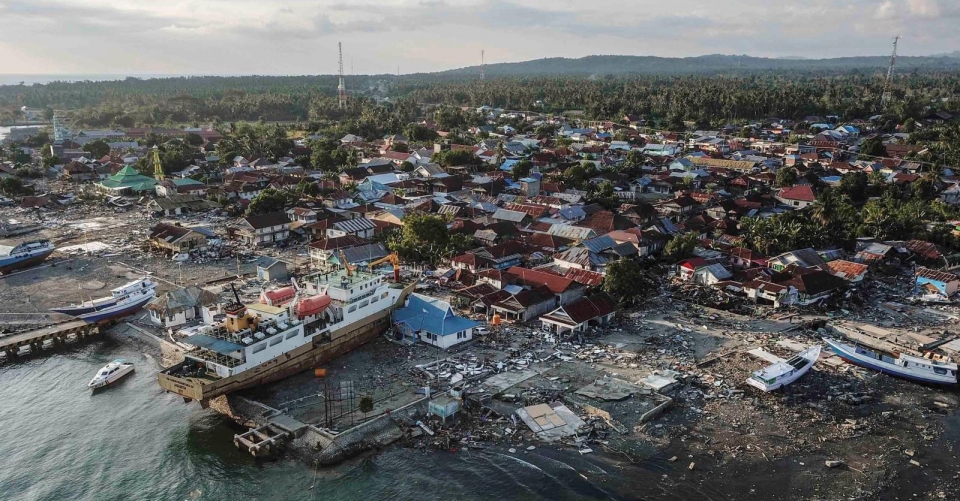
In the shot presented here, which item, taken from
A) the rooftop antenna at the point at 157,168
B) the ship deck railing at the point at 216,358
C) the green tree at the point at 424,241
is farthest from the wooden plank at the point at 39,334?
the rooftop antenna at the point at 157,168

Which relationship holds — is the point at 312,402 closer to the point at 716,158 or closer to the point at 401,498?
the point at 401,498

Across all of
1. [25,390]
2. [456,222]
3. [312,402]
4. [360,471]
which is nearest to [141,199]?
[456,222]

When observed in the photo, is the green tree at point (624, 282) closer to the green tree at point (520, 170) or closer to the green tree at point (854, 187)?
the green tree at point (520, 170)

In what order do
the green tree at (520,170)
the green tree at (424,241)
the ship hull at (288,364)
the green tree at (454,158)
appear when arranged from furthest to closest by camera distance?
1. the green tree at (454,158)
2. the green tree at (520,170)
3. the green tree at (424,241)
4. the ship hull at (288,364)

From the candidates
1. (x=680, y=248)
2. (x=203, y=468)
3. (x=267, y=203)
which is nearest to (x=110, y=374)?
(x=203, y=468)

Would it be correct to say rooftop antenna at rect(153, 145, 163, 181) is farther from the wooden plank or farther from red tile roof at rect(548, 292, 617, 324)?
red tile roof at rect(548, 292, 617, 324)

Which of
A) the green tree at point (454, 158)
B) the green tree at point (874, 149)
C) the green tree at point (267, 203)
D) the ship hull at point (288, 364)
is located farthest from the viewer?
the green tree at point (874, 149)

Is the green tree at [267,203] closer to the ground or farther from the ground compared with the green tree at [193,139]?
closer to the ground

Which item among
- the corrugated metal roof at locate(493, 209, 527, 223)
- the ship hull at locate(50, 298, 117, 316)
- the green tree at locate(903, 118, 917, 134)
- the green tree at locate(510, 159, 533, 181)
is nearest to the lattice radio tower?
the green tree at locate(510, 159, 533, 181)
